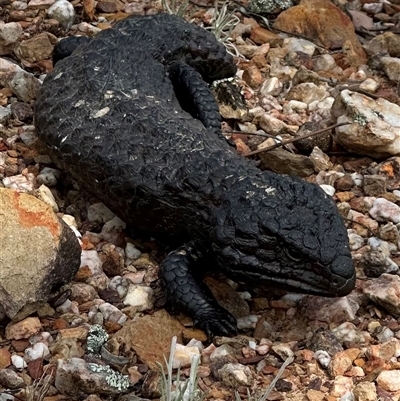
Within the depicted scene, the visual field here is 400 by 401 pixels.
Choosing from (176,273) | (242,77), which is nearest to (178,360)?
(176,273)

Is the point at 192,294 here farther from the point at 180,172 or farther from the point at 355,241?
the point at 355,241

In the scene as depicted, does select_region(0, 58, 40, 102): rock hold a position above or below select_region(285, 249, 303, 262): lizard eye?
below

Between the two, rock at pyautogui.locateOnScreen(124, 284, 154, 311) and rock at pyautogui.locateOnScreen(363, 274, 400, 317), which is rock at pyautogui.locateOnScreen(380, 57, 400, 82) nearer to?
rock at pyautogui.locateOnScreen(363, 274, 400, 317)

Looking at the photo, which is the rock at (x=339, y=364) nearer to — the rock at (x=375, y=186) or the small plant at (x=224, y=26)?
the rock at (x=375, y=186)

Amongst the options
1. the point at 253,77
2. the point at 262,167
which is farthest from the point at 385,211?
the point at 253,77

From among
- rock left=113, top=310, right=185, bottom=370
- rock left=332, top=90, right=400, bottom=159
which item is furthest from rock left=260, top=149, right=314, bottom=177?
rock left=113, top=310, right=185, bottom=370

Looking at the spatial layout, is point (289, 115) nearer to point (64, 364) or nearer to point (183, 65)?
point (183, 65)
